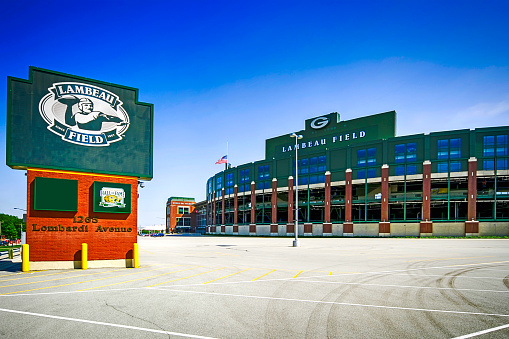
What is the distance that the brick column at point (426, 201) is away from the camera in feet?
190

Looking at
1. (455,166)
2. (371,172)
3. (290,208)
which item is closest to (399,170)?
(371,172)

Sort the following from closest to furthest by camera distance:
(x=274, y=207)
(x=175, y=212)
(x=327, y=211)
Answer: (x=327, y=211) < (x=274, y=207) < (x=175, y=212)

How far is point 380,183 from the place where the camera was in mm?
63812

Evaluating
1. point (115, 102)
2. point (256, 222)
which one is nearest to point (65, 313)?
point (115, 102)

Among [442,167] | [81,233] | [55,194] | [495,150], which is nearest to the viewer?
[55,194]

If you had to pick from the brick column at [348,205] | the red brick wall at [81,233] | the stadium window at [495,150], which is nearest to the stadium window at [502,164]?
the stadium window at [495,150]

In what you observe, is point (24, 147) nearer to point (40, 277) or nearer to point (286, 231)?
point (40, 277)

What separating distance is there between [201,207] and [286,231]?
71184mm

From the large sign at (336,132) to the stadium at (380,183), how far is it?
203mm

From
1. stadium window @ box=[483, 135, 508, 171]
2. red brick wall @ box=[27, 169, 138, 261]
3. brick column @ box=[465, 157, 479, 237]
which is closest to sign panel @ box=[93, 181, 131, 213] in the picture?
red brick wall @ box=[27, 169, 138, 261]

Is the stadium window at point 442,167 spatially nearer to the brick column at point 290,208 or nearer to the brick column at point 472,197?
the brick column at point 472,197

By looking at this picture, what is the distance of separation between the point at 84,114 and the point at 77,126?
76 centimetres

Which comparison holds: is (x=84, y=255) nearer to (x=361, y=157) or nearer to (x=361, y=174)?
(x=361, y=174)

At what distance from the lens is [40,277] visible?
14.7 metres
